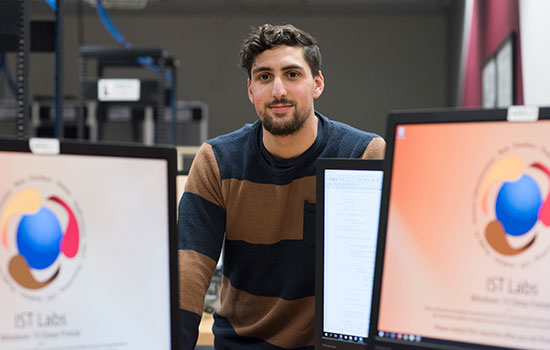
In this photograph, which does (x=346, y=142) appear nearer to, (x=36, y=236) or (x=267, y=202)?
(x=267, y=202)

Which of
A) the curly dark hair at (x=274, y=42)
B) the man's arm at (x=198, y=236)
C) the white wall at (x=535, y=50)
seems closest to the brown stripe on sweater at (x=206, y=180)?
the man's arm at (x=198, y=236)

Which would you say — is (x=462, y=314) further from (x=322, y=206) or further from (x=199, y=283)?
(x=199, y=283)

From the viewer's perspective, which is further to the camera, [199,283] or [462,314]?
[199,283]

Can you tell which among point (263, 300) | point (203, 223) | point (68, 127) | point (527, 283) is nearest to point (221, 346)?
point (263, 300)

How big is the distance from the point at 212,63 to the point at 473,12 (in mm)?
3450

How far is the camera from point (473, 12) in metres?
5.50

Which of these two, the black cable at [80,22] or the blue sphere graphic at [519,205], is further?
the black cable at [80,22]

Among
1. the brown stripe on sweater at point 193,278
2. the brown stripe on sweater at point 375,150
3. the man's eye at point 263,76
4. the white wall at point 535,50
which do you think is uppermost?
the white wall at point 535,50

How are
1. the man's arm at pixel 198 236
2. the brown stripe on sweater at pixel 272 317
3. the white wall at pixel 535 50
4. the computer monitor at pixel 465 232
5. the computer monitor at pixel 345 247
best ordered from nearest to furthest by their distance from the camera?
the computer monitor at pixel 465 232 → the computer monitor at pixel 345 247 → the man's arm at pixel 198 236 → the brown stripe on sweater at pixel 272 317 → the white wall at pixel 535 50

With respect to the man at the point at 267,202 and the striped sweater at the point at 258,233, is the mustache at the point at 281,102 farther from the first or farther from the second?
the striped sweater at the point at 258,233

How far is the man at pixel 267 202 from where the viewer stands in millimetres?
1331

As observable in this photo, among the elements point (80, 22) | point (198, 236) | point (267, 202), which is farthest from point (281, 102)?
point (80, 22)

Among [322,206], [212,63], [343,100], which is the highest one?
[212,63]

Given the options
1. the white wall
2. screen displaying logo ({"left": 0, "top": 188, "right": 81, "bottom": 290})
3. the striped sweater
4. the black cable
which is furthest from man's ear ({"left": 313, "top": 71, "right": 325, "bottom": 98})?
the black cable
